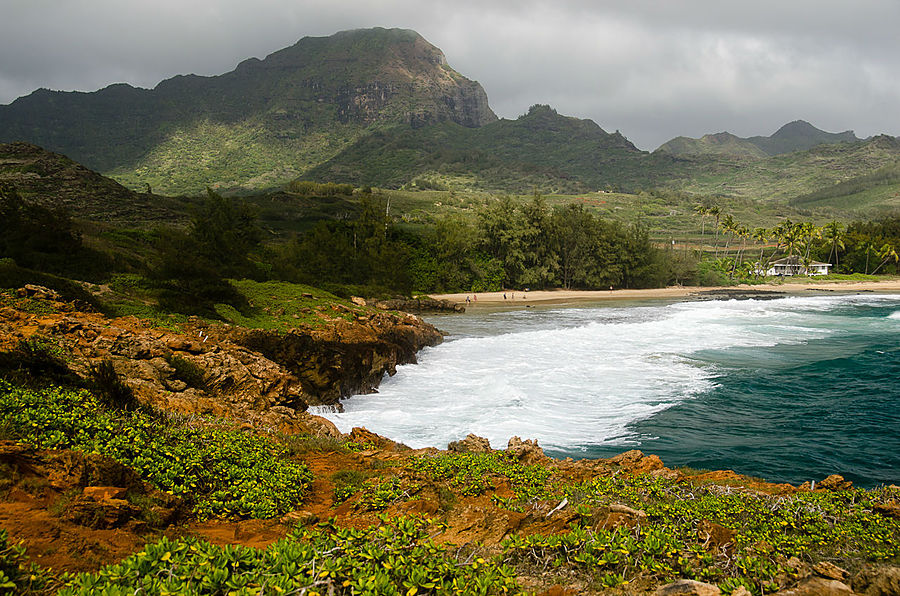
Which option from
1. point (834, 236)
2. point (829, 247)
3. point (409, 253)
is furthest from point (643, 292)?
point (829, 247)

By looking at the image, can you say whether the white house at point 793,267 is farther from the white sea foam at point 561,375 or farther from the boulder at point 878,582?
the boulder at point 878,582

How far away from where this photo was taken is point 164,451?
18.6ft

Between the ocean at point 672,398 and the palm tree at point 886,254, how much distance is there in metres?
65.6

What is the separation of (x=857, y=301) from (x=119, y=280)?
219ft

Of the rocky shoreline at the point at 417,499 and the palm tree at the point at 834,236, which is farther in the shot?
the palm tree at the point at 834,236

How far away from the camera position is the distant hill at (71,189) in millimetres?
37469

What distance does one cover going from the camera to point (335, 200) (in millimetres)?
82312

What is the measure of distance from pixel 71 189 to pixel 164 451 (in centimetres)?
4619

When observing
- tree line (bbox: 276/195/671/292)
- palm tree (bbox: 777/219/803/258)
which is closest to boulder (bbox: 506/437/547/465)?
tree line (bbox: 276/195/671/292)

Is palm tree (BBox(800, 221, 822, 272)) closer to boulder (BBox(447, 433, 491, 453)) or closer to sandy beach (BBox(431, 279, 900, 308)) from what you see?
sandy beach (BBox(431, 279, 900, 308))

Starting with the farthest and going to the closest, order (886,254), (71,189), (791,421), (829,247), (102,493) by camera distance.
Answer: (829,247) < (886,254) < (71,189) < (791,421) < (102,493)

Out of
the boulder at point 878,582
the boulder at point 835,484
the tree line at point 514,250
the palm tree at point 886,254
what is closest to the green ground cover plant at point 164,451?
the boulder at point 878,582

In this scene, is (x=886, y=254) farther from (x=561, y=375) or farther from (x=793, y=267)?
(x=561, y=375)

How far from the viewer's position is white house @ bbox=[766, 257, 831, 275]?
3268 inches
